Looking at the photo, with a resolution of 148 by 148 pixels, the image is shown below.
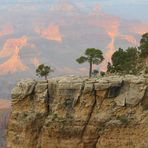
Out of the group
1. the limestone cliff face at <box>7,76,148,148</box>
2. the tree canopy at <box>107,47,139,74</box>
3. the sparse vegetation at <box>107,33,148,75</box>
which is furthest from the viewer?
the sparse vegetation at <box>107,33,148,75</box>

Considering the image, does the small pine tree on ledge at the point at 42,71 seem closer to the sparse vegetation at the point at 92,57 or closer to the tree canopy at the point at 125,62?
the sparse vegetation at the point at 92,57

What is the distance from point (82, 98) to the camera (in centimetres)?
4650

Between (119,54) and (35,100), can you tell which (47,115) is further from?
(119,54)

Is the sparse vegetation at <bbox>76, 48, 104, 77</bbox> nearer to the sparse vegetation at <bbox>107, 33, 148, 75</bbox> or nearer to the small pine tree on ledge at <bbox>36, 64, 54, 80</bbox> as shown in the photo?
the sparse vegetation at <bbox>107, 33, 148, 75</bbox>

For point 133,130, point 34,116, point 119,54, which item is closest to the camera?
point 133,130

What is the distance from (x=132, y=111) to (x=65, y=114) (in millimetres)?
5495

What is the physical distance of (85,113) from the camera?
46375 mm

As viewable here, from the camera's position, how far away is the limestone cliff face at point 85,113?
4528 cm

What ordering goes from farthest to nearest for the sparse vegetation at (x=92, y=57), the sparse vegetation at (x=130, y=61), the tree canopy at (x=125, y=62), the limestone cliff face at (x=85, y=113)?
the sparse vegetation at (x=92, y=57) → the sparse vegetation at (x=130, y=61) → the tree canopy at (x=125, y=62) → the limestone cliff face at (x=85, y=113)

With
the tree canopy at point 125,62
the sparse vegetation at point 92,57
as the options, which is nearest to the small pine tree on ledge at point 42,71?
the sparse vegetation at point 92,57

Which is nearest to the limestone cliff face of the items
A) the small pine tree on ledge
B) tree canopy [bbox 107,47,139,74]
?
tree canopy [bbox 107,47,139,74]

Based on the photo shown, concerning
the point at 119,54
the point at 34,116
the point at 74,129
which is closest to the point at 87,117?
the point at 74,129

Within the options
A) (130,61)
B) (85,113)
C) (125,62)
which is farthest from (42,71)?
(85,113)

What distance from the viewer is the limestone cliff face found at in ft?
149
